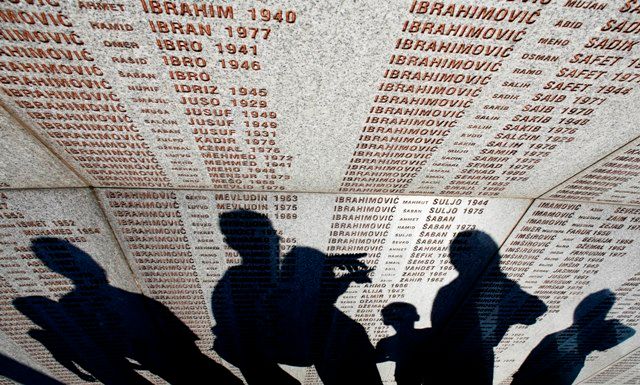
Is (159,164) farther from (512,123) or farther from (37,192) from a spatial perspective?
(512,123)

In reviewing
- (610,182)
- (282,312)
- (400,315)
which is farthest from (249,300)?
(610,182)

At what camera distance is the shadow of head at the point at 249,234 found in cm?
320

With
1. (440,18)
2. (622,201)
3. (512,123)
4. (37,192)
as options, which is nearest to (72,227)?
(37,192)

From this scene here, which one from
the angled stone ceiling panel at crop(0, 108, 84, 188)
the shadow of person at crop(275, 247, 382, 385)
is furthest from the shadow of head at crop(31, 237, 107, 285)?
the shadow of person at crop(275, 247, 382, 385)

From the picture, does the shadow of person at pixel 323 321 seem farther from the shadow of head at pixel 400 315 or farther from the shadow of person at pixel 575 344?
the shadow of person at pixel 575 344

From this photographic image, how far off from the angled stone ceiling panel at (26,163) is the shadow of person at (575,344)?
6255 millimetres

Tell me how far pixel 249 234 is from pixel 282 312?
1.50 metres

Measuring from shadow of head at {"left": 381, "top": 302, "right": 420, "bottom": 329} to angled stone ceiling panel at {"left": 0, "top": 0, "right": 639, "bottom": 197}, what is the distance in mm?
2147

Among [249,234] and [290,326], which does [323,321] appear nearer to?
[290,326]

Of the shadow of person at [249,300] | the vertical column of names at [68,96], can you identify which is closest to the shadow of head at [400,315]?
the shadow of person at [249,300]

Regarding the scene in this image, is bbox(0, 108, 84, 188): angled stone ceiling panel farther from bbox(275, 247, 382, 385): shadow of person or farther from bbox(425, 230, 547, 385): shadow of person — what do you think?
bbox(425, 230, 547, 385): shadow of person

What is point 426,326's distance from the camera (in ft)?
15.6

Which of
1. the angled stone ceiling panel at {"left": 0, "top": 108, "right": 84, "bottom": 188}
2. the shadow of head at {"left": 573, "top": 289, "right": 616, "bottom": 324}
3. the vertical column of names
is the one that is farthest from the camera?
the shadow of head at {"left": 573, "top": 289, "right": 616, "bottom": 324}

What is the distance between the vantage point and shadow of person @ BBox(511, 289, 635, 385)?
183 inches
